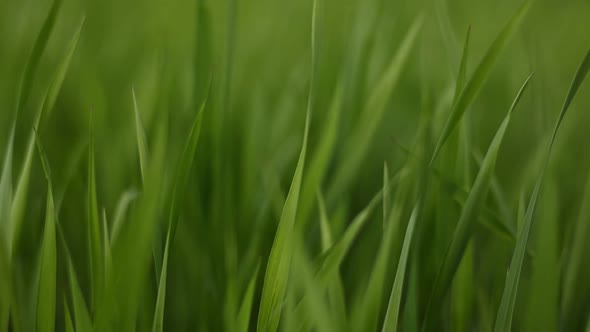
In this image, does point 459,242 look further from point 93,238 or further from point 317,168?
point 93,238

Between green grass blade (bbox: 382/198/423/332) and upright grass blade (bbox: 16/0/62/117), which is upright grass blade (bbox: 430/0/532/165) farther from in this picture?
upright grass blade (bbox: 16/0/62/117)

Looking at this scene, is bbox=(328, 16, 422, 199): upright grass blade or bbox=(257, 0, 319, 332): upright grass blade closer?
bbox=(257, 0, 319, 332): upright grass blade

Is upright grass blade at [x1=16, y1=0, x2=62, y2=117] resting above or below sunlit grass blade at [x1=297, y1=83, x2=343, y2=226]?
above

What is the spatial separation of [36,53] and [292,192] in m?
0.21

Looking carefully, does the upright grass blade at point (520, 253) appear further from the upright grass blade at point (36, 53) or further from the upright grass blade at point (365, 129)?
the upright grass blade at point (36, 53)

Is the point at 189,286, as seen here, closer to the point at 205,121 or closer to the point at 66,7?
the point at 205,121

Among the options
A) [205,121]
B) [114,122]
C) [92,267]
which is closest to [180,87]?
[114,122]

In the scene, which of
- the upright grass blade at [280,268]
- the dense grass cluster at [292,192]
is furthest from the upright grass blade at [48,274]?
the upright grass blade at [280,268]

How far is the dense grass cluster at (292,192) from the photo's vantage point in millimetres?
392

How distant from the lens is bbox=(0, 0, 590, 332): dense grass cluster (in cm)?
39

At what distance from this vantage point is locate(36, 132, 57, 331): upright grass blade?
39 centimetres

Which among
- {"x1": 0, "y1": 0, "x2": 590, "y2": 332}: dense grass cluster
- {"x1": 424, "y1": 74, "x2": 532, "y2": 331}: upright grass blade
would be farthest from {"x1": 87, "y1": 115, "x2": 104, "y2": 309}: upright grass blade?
{"x1": 424, "y1": 74, "x2": 532, "y2": 331}: upright grass blade

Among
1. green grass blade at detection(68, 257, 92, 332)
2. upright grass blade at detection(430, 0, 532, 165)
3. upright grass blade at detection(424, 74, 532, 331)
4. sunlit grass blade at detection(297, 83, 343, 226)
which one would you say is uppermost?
upright grass blade at detection(430, 0, 532, 165)

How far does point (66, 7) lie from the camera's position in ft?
3.27
